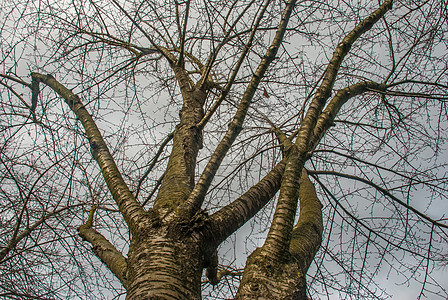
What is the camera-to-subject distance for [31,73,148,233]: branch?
1862mm

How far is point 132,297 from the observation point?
4.38 ft

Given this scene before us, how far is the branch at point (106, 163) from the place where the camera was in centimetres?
186

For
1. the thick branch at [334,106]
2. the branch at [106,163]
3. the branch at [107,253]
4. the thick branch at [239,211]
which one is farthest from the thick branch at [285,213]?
the branch at [107,253]

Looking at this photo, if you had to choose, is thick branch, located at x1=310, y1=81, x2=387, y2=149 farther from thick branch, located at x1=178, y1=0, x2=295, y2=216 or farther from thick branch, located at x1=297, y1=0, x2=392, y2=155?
thick branch, located at x1=178, y1=0, x2=295, y2=216

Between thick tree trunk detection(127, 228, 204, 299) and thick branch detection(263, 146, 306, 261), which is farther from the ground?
thick branch detection(263, 146, 306, 261)

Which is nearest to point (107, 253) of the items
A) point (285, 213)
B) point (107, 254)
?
point (107, 254)

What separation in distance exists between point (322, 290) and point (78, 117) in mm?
2914

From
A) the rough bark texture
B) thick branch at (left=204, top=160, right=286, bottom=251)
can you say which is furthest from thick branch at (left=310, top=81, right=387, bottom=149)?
thick branch at (left=204, top=160, right=286, bottom=251)

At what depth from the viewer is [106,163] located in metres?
2.35

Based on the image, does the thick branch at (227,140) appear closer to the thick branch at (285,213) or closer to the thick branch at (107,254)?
the thick branch at (285,213)

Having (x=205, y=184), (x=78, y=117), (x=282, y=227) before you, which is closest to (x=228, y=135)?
(x=205, y=184)

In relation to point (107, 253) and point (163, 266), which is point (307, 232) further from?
point (107, 253)

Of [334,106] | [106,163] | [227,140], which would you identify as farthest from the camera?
[334,106]

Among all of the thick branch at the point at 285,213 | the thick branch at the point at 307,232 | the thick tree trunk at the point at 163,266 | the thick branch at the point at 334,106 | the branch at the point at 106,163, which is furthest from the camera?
the thick branch at the point at 334,106
